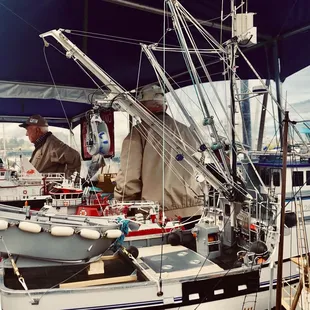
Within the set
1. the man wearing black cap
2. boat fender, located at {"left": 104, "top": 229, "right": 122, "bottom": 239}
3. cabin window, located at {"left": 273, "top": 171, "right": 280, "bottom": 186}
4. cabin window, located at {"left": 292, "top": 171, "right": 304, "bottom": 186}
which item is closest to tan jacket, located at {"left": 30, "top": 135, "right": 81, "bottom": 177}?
the man wearing black cap

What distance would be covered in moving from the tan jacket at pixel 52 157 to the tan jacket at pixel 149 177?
174 centimetres

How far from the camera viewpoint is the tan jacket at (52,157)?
7.57m

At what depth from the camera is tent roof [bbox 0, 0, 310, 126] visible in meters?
6.09

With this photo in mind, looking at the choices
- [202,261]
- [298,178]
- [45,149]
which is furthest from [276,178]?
[45,149]

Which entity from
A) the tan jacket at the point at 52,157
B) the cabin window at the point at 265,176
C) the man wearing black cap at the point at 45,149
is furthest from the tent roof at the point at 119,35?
the cabin window at the point at 265,176

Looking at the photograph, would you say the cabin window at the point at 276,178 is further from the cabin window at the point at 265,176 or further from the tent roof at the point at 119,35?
the tent roof at the point at 119,35

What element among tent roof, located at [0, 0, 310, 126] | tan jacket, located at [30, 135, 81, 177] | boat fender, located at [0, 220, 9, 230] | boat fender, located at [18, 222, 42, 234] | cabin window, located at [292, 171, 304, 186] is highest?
tent roof, located at [0, 0, 310, 126]

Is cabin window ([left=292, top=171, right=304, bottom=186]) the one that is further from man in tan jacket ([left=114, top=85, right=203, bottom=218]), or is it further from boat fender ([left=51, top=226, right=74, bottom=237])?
boat fender ([left=51, top=226, right=74, bottom=237])

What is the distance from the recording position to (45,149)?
757cm

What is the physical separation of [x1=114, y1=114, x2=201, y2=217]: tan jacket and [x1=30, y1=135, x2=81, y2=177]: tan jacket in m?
1.74

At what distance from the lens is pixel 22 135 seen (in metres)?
10.2

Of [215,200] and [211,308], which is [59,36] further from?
[211,308]

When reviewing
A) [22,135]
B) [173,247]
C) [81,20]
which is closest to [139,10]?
[81,20]

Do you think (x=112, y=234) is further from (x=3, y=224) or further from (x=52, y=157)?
(x=52, y=157)
